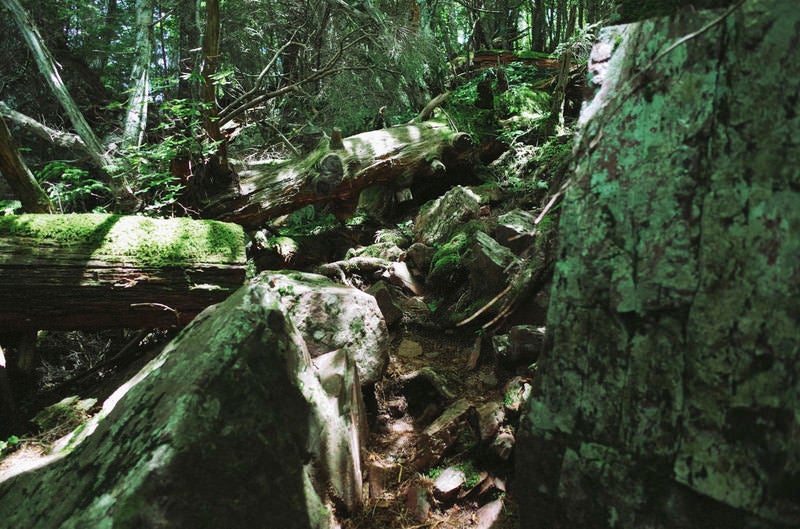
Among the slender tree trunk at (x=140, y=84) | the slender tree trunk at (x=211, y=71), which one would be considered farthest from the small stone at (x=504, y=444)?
the slender tree trunk at (x=140, y=84)

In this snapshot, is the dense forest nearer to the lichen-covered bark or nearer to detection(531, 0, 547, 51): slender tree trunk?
the lichen-covered bark

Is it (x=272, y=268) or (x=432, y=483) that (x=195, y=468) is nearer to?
(x=432, y=483)

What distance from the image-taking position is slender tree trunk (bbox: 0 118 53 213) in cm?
413

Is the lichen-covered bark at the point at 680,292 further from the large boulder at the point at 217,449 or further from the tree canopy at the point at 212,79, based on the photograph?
the tree canopy at the point at 212,79

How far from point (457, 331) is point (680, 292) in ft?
8.04

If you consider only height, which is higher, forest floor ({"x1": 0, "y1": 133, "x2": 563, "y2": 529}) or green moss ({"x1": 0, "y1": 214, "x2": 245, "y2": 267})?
green moss ({"x1": 0, "y1": 214, "x2": 245, "y2": 267})

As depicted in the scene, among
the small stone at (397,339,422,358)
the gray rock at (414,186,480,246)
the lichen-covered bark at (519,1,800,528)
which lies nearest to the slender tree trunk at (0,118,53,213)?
the small stone at (397,339,422,358)

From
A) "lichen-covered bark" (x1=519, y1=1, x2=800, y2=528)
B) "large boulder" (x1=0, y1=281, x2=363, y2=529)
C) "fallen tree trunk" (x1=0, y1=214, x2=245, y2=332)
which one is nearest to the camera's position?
"lichen-covered bark" (x1=519, y1=1, x2=800, y2=528)

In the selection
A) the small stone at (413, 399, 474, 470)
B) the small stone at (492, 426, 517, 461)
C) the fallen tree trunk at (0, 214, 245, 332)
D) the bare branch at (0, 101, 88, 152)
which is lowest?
the small stone at (413, 399, 474, 470)

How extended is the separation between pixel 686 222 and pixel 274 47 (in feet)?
28.8

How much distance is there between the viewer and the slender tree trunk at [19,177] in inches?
163

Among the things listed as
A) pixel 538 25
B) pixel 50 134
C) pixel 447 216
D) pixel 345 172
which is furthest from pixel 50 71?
pixel 538 25

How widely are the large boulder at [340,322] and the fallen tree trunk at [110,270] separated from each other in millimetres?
713

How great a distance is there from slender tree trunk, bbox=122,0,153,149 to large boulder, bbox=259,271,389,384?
3.48 m
